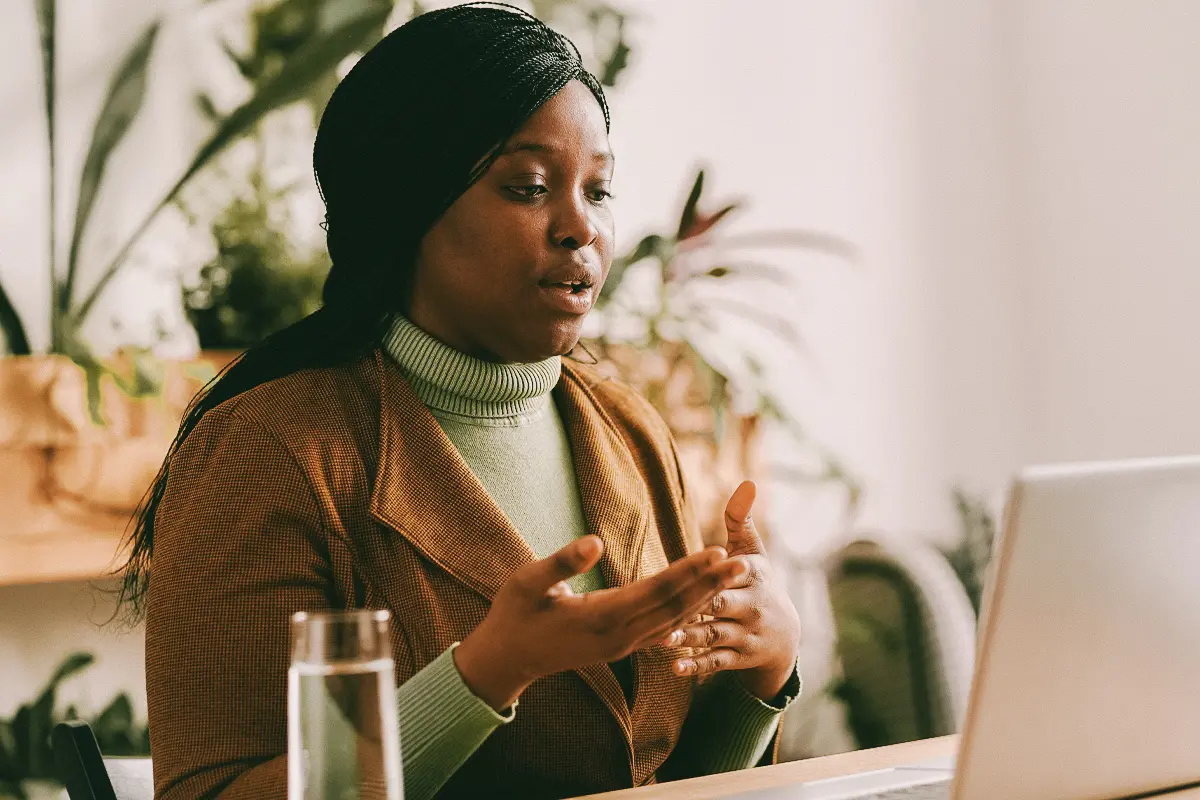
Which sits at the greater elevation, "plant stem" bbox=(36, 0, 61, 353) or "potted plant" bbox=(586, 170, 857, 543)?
"plant stem" bbox=(36, 0, 61, 353)

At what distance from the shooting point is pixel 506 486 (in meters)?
1.24

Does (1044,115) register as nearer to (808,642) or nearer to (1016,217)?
(1016,217)

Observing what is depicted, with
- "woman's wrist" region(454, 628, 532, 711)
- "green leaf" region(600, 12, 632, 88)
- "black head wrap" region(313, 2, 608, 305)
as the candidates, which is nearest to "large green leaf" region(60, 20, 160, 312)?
"green leaf" region(600, 12, 632, 88)

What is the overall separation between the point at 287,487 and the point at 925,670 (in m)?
1.40

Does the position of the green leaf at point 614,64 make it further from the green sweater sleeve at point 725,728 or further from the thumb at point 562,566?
the thumb at point 562,566

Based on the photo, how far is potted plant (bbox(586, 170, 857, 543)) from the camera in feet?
7.50

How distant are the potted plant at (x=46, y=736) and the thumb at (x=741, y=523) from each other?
122cm

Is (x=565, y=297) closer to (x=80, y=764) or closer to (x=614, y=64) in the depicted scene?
(x=80, y=764)

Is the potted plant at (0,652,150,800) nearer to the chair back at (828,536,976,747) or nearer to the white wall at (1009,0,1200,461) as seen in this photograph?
the chair back at (828,536,976,747)

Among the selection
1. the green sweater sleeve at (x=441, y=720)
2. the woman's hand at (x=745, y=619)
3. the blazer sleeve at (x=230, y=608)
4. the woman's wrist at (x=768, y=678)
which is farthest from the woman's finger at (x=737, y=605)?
the blazer sleeve at (x=230, y=608)

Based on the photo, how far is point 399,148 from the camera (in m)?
1.18

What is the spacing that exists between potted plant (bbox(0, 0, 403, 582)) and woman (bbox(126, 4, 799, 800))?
625mm

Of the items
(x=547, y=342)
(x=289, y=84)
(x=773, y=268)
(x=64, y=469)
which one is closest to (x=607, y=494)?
(x=547, y=342)

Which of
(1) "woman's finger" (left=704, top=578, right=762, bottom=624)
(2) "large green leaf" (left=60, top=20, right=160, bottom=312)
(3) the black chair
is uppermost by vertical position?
(2) "large green leaf" (left=60, top=20, right=160, bottom=312)
